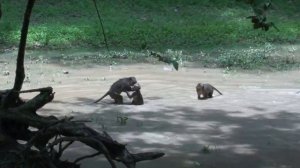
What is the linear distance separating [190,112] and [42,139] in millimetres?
4155

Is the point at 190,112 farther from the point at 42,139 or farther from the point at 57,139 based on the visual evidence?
the point at 57,139

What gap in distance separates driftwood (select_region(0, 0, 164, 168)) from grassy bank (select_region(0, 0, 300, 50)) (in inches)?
391

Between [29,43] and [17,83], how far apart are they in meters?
10.4

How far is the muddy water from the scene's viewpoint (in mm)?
5910

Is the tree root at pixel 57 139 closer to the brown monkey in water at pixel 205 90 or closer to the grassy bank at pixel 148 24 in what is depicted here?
the brown monkey in water at pixel 205 90

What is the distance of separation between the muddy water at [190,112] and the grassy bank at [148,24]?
8.28ft

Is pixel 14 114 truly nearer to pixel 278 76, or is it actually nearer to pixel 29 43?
pixel 278 76

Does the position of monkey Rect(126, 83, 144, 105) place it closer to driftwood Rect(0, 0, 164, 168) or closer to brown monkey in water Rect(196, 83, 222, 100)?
brown monkey in water Rect(196, 83, 222, 100)

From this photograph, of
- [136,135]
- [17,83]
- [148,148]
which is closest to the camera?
[17,83]

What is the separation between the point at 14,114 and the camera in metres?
4.21

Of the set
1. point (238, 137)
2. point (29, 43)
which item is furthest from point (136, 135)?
point (29, 43)

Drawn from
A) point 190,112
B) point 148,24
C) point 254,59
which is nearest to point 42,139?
point 190,112

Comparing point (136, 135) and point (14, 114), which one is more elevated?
point (14, 114)

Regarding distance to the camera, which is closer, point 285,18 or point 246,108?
point 246,108
